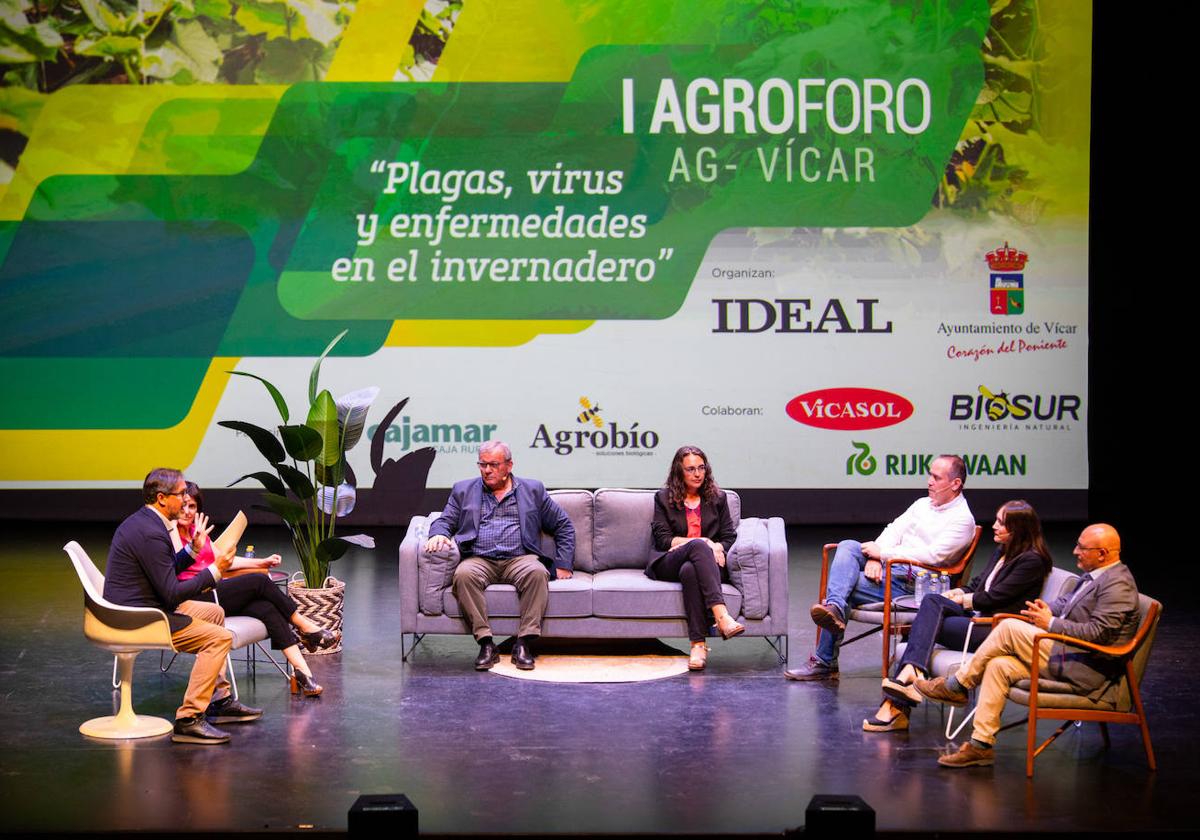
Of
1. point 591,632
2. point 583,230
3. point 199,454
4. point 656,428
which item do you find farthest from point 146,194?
point 591,632

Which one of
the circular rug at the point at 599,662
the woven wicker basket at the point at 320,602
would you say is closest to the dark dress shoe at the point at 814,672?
the circular rug at the point at 599,662

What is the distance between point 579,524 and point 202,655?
214 centimetres

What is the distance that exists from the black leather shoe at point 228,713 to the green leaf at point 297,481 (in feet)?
4.31

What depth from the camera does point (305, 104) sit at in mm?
10570

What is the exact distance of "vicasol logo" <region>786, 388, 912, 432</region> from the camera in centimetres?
1076

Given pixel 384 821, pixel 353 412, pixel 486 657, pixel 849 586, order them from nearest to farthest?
pixel 384 821 < pixel 849 586 < pixel 486 657 < pixel 353 412

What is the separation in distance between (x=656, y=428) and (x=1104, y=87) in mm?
4253

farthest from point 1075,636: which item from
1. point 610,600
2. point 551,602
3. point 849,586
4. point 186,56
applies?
point 186,56

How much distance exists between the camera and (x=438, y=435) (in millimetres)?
10680

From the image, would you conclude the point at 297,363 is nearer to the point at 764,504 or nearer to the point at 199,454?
the point at 199,454

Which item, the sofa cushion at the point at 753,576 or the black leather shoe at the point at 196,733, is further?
the sofa cushion at the point at 753,576

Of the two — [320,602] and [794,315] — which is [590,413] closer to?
[794,315]

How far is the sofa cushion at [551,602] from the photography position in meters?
6.46

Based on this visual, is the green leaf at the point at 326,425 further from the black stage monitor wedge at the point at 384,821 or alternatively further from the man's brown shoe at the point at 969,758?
the man's brown shoe at the point at 969,758
